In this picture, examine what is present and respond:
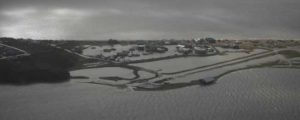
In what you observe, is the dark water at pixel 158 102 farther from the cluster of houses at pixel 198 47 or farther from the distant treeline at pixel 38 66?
the cluster of houses at pixel 198 47

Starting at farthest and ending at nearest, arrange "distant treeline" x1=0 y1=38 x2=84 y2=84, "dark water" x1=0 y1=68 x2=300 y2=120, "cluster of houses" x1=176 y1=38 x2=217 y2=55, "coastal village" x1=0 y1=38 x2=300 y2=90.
Result: "cluster of houses" x1=176 y1=38 x2=217 y2=55
"coastal village" x1=0 y1=38 x2=300 y2=90
"distant treeline" x1=0 y1=38 x2=84 y2=84
"dark water" x1=0 y1=68 x2=300 y2=120

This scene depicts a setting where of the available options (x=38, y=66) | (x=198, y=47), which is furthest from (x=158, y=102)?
(x=198, y=47)

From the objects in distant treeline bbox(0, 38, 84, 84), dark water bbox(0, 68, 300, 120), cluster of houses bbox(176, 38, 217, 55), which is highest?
cluster of houses bbox(176, 38, 217, 55)

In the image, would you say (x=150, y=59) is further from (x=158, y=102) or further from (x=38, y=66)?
(x=158, y=102)

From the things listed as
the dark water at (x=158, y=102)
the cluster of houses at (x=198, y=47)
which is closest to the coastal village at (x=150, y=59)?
the cluster of houses at (x=198, y=47)

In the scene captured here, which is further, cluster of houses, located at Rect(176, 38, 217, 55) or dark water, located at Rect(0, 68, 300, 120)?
cluster of houses, located at Rect(176, 38, 217, 55)

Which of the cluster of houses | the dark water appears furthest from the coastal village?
the dark water

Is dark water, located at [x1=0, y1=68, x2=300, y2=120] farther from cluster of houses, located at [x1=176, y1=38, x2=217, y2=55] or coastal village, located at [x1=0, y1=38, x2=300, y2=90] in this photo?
cluster of houses, located at [x1=176, y1=38, x2=217, y2=55]

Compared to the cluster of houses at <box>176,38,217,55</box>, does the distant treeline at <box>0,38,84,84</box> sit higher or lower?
lower

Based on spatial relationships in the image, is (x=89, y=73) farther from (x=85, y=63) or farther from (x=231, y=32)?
(x=231, y=32)
